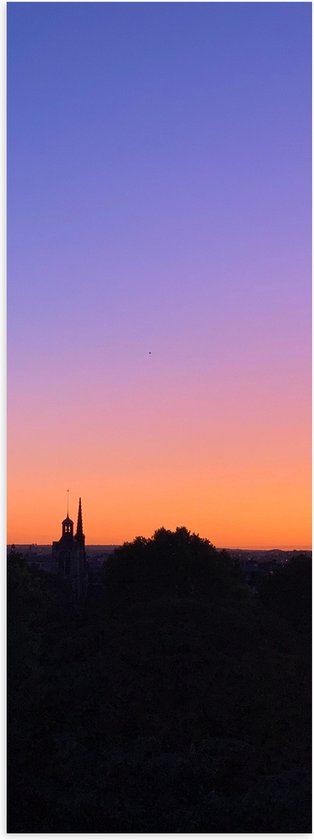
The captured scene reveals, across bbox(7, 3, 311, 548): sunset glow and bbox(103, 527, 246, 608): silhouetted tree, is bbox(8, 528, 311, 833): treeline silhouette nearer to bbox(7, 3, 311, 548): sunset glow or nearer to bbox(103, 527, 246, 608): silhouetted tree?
bbox(7, 3, 311, 548): sunset glow

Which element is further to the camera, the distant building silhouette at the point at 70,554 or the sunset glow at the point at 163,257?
the distant building silhouette at the point at 70,554

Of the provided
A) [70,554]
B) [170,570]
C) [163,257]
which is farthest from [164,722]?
[70,554]

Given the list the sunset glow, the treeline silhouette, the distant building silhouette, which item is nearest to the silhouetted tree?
the treeline silhouette

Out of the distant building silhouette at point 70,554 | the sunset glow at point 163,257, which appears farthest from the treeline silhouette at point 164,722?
the distant building silhouette at point 70,554

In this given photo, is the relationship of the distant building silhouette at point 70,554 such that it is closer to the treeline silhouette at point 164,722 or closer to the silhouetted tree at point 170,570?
the silhouetted tree at point 170,570

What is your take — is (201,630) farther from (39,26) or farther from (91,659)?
(39,26)

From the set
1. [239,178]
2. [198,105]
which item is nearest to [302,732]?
[239,178]

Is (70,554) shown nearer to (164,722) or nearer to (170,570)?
(170,570)
